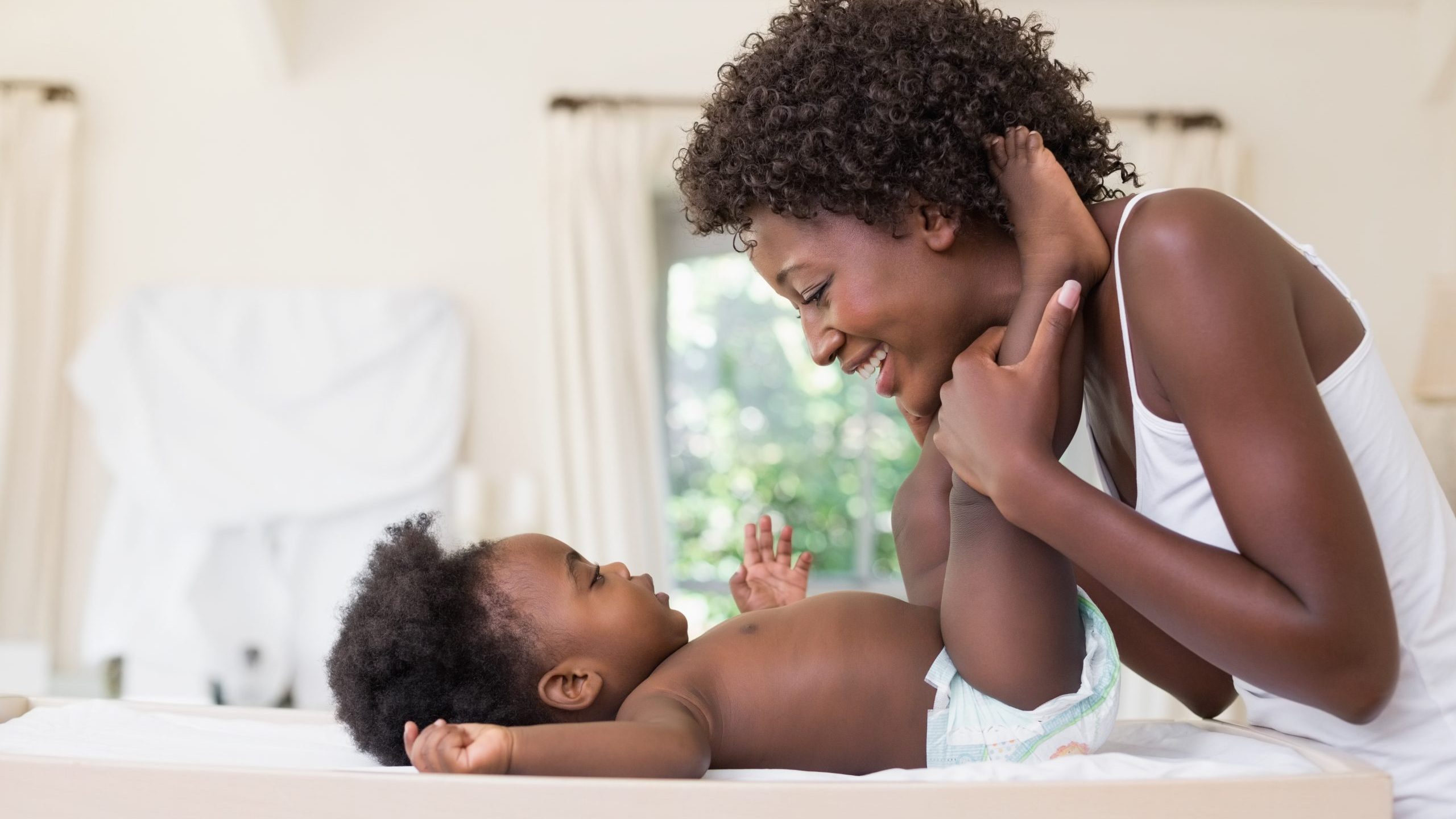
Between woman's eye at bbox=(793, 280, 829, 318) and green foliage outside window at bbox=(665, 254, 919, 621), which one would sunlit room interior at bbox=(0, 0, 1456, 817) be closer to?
green foliage outside window at bbox=(665, 254, 919, 621)

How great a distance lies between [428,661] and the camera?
1.19 metres

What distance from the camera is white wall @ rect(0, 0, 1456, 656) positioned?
4230 mm

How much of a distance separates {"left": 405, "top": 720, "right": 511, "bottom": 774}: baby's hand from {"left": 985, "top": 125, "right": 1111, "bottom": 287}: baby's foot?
0.61m

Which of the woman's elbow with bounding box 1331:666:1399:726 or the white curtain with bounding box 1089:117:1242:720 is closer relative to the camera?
the woman's elbow with bounding box 1331:666:1399:726

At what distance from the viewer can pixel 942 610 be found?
44.8 inches

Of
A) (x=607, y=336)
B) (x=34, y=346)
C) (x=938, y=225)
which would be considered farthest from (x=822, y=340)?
(x=34, y=346)

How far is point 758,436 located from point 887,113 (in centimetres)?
349

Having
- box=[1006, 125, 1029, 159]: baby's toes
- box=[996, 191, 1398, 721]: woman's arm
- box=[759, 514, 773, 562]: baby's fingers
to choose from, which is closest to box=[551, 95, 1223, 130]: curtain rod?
box=[759, 514, 773, 562]: baby's fingers

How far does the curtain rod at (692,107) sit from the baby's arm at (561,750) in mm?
3485

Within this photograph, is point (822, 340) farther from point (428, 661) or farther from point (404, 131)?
point (404, 131)

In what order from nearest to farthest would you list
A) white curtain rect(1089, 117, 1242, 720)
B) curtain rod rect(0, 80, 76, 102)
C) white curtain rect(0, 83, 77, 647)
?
white curtain rect(0, 83, 77, 647) → curtain rod rect(0, 80, 76, 102) → white curtain rect(1089, 117, 1242, 720)

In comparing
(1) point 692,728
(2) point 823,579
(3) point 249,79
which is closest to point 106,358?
(3) point 249,79

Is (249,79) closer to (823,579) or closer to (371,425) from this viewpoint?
(371,425)

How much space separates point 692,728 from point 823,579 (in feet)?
11.8
